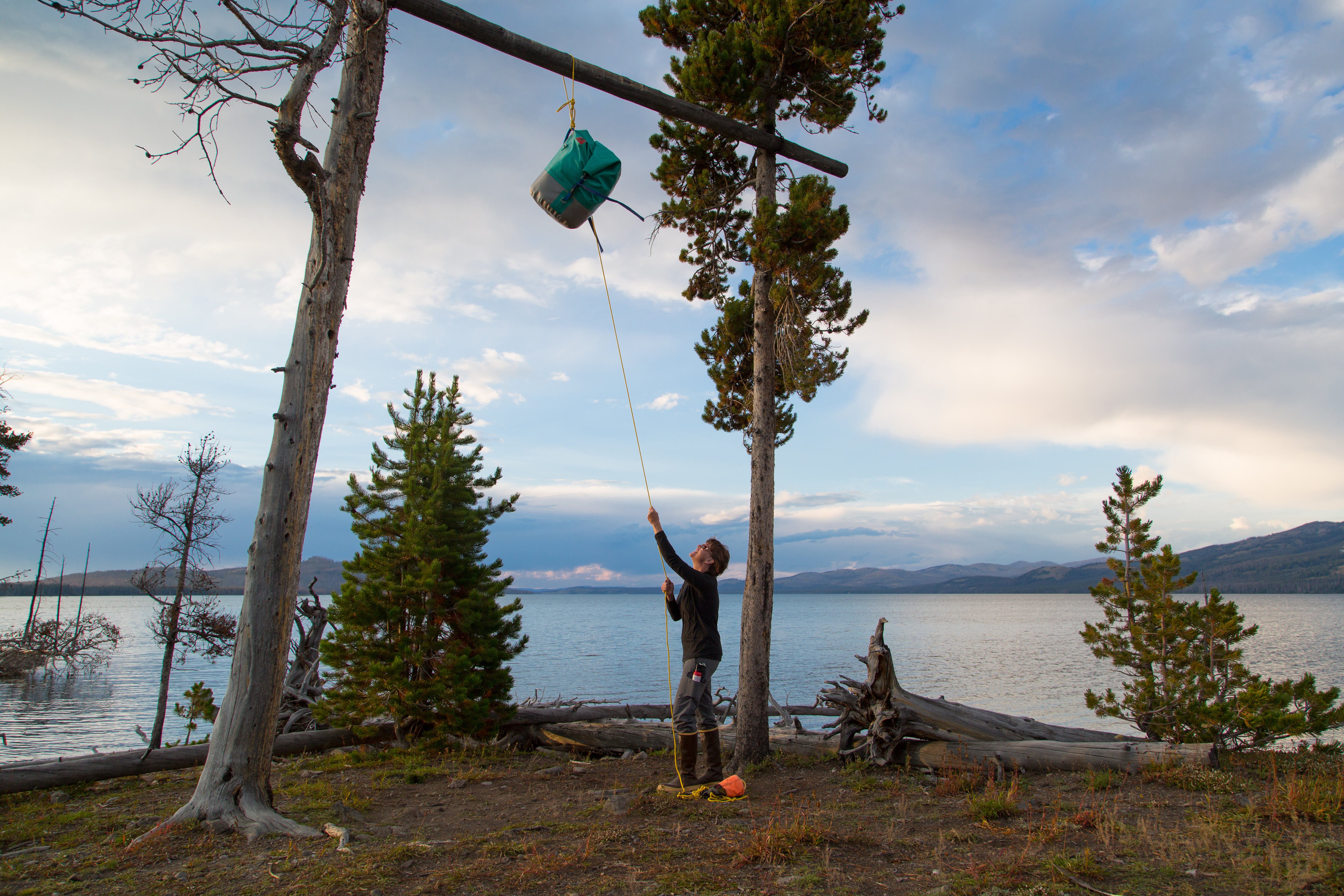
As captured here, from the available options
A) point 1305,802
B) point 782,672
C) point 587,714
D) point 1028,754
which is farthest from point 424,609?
point 782,672

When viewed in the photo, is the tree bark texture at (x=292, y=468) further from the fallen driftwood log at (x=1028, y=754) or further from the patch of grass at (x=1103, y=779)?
the patch of grass at (x=1103, y=779)

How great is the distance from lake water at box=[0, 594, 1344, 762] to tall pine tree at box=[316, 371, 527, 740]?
34.7 ft

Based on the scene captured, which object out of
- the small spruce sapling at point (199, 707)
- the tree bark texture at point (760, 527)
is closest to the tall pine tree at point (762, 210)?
the tree bark texture at point (760, 527)

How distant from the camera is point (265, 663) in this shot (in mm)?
6070

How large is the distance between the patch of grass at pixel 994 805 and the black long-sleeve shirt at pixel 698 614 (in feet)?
9.12

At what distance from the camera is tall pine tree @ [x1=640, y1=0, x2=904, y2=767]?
29.6ft

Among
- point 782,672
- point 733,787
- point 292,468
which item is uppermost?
point 292,468

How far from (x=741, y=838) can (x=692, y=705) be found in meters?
1.75

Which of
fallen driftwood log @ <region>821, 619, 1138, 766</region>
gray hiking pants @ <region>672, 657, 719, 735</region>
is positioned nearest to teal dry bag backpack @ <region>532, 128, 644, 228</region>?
gray hiking pants @ <region>672, 657, 719, 735</region>

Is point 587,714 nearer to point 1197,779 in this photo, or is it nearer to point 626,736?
point 626,736

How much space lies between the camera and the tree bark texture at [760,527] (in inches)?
365

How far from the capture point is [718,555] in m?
7.48

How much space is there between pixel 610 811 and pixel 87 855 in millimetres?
4261

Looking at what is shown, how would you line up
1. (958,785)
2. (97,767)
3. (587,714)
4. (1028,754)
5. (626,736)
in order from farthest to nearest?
(587,714) < (626,736) < (1028,754) < (97,767) < (958,785)
